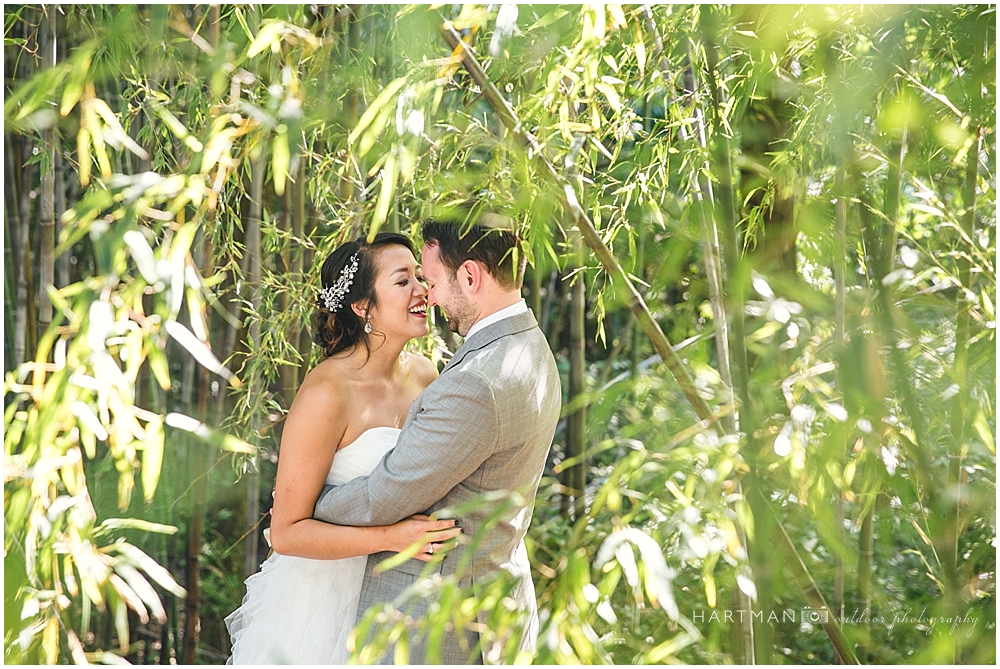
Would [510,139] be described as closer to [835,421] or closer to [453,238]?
[453,238]

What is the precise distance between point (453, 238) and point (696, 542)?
0.70m

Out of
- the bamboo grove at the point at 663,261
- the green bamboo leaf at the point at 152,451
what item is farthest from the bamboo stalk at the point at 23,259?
the green bamboo leaf at the point at 152,451

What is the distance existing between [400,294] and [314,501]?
442mm

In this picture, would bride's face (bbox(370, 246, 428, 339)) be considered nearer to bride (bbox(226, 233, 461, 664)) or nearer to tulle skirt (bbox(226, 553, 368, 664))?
bride (bbox(226, 233, 461, 664))

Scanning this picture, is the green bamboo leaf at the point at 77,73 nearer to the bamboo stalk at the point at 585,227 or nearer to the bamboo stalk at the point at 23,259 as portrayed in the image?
the bamboo stalk at the point at 585,227

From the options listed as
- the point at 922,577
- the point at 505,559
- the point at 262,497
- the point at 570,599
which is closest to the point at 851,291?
the point at 570,599

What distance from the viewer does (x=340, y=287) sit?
1.72 m

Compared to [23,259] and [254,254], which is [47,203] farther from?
[254,254]

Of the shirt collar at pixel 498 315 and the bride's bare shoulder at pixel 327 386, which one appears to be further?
the bride's bare shoulder at pixel 327 386

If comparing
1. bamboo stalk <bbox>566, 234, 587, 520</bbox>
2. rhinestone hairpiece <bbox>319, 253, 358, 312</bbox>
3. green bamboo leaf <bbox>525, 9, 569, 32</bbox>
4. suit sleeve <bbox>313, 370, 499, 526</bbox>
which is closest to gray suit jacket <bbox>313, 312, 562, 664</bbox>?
suit sleeve <bbox>313, 370, 499, 526</bbox>

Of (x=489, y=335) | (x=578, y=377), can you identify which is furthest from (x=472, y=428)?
(x=578, y=377)

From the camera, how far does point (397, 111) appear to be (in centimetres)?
102

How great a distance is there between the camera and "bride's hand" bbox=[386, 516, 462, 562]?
4.27 ft

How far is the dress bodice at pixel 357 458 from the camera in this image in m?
1.58
